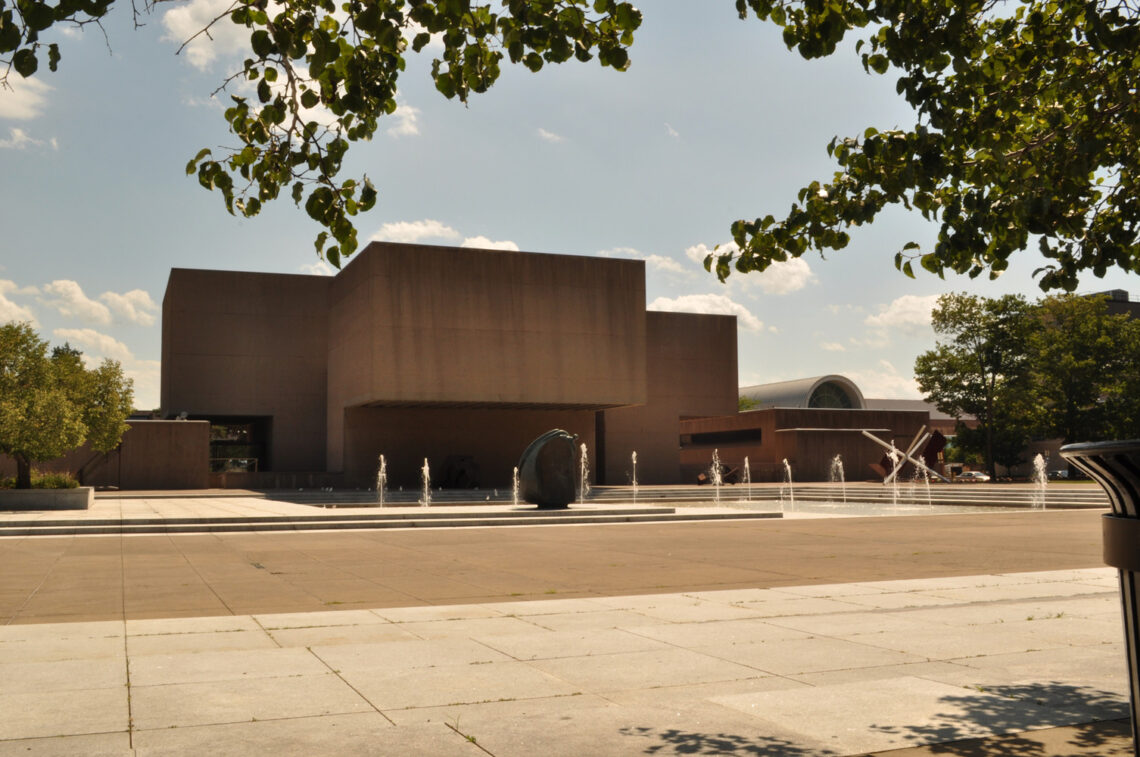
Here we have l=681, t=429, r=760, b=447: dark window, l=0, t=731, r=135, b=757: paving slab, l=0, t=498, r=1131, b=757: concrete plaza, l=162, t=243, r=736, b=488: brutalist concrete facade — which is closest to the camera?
l=0, t=731, r=135, b=757: paving slab

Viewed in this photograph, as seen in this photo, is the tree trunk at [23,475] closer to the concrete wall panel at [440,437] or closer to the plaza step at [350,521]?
the plaza step at [350,521]

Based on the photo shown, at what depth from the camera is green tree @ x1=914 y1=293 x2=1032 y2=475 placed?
57500 mm

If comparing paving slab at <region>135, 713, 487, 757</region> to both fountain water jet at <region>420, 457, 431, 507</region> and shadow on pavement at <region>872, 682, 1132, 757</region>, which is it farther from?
fountain water jet at <region>420, 457, 431, 507</region>

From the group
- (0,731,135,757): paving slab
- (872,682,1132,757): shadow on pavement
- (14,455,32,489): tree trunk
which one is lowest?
(872,682,1132,757): shadow on pavement

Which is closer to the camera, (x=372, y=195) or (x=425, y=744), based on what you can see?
(x=425, y=744)

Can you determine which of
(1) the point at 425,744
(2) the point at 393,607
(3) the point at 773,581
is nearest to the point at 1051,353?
(3) the point at 773,581

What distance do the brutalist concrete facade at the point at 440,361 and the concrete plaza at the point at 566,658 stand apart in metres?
30.3

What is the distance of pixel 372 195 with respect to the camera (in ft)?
16.2

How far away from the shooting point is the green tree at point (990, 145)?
17.4 feet

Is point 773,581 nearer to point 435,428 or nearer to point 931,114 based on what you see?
point 931,114

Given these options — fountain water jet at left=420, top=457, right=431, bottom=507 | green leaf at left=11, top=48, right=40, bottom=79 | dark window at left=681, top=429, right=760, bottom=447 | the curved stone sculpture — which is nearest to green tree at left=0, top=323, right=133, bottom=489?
fountain water jet at left=420, top=457, right=431, bottom=507

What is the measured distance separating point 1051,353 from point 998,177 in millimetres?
60884

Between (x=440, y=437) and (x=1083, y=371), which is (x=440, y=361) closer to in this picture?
(x=440, y=437)

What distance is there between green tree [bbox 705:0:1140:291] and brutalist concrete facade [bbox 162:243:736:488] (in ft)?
124
